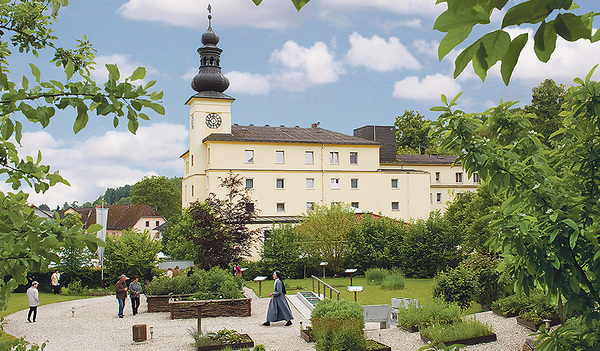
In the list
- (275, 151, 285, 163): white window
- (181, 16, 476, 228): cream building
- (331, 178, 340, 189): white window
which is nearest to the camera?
(181, 16, 476, 228): cream building

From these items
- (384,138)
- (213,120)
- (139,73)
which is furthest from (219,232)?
(384,138)

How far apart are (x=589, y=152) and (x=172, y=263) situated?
32.7 m

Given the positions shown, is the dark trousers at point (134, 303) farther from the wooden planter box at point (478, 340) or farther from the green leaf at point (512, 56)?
the green leaf at point (512, 56)

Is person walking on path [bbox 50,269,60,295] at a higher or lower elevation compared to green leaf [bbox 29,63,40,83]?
lower

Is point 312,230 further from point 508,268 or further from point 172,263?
point 508,268

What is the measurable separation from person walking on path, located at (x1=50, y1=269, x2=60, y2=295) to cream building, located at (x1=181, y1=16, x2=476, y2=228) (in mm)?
17773

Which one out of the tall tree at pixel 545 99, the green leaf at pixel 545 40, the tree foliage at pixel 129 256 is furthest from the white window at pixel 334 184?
the green leaf at pixel 545 40

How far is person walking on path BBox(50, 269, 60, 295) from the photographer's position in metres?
27.7

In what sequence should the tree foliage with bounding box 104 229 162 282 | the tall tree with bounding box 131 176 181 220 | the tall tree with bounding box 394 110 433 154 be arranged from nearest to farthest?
the tree foliage with bounding box 104 229 162 282
the tall tree with bounding box 394 110 433 154
the tall tree with bounding box 131 176 181 220

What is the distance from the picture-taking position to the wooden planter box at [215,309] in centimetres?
1945

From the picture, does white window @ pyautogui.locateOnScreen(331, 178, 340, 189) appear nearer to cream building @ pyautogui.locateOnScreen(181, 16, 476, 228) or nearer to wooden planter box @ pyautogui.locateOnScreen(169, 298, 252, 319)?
cream building @ pyautogui.locateOnScreen(181, 16, 476, 228)

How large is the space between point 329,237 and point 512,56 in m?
31.3

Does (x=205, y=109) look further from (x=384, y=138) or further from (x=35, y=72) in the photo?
(x=35, y=72)

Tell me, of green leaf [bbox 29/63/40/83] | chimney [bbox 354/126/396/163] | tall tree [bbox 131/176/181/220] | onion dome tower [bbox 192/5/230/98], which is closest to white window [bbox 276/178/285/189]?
onion dome tower [bbox 192/5/230/98]
